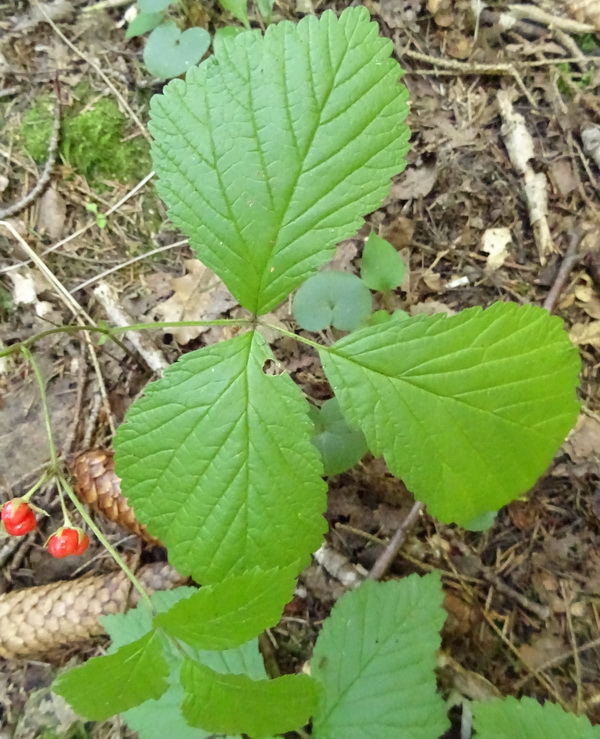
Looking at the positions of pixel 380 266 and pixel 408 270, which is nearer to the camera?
pixel 380 266

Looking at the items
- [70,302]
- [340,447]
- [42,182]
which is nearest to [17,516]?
[340,447]

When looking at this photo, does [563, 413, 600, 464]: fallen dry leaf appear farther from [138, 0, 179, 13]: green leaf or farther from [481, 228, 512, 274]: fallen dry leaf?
[138, 0, 179, 13]: green leaf

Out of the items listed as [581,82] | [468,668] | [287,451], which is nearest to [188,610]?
[287,451]

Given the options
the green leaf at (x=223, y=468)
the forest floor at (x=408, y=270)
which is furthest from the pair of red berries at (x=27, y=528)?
the forest floor at (x=408, y=270)

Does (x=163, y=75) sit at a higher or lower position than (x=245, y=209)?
higher

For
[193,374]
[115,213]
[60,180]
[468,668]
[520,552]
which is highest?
[60,180]

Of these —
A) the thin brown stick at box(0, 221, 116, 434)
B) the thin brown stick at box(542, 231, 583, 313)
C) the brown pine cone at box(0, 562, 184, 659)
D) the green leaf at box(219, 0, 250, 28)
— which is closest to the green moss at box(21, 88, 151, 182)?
the thin brown stick at box(0, 221, 116, 434)

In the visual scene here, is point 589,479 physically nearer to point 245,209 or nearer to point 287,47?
point 245,209

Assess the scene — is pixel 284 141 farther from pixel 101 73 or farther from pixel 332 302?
pixel 101 73
